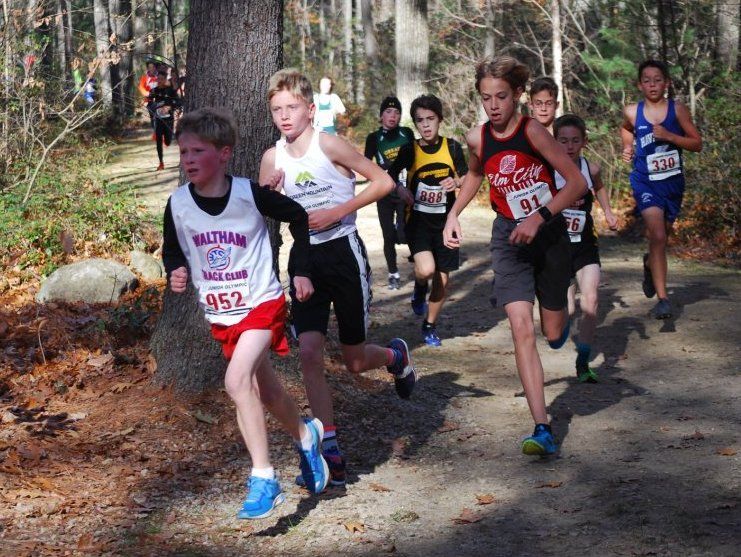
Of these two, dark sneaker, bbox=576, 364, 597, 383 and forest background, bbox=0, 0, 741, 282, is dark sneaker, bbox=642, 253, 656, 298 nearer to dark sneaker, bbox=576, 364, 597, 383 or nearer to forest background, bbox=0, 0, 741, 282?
dark sneaker, bbox=576, 364, 597, 383

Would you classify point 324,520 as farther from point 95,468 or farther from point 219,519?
point 95,468

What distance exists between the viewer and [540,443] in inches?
221

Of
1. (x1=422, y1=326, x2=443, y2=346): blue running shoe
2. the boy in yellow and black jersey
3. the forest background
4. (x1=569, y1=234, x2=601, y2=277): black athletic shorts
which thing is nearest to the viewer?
(x1=569, y1=234, x2=601, y2=277): black athletic shorts

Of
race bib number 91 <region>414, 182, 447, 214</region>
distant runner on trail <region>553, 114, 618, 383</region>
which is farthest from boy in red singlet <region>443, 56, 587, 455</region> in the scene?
race bib number 91 <region>414, 182, 447, 214</region>

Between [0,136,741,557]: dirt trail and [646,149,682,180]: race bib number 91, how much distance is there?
4.80 ft

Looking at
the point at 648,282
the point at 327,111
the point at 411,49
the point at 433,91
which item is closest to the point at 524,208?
the point at 648,282

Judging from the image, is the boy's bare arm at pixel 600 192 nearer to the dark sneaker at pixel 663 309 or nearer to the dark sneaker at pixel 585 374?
the dark sneaker at pixel 585 374

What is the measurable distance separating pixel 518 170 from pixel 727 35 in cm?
1314

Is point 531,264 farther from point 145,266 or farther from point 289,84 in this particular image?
point 145,266

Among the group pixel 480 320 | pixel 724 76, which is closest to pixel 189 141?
pixel 480 320

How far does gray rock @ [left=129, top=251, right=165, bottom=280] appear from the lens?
10.6 m

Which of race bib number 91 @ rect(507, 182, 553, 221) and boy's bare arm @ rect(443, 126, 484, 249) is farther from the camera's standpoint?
boy's bare arm @ rect(443, 126, 484, 249)

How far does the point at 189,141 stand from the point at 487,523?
7.75ft

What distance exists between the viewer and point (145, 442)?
5734mm
